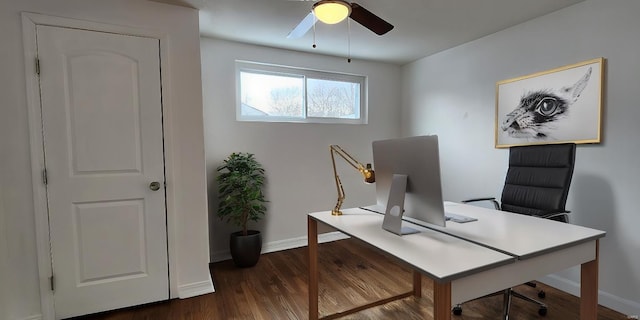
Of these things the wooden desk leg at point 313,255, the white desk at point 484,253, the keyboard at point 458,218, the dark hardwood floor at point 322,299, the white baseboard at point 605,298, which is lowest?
the dark hardwood floor at point 322,299

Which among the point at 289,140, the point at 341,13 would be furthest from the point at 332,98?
the point at 341,13

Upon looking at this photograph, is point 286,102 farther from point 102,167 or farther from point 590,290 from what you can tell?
point 590,290

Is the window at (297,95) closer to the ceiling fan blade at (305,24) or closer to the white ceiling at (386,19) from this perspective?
the white ceiling at (386,19)

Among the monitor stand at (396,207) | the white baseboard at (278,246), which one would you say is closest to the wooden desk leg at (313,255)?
the monitor stand at (396,207)

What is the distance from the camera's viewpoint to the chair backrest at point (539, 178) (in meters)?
2.09

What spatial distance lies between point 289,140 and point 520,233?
249 cm

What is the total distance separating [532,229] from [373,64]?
2.92 metres

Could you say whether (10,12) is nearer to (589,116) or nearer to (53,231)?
(53,231)

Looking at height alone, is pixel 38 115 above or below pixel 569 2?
below

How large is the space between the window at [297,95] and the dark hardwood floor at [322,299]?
64.5 inches

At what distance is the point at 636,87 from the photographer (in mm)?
2027

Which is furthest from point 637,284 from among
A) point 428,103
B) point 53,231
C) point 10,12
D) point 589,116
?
point 10,12

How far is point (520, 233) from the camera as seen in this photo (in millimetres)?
1440

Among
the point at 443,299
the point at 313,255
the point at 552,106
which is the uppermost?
the point at 552,106
